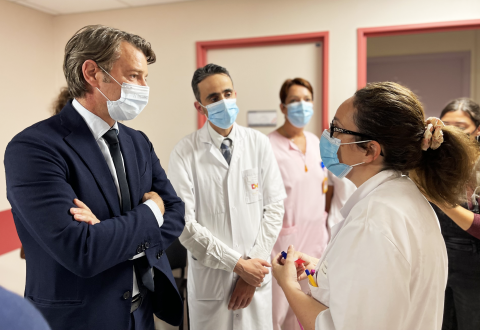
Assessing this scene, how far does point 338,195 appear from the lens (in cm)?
255

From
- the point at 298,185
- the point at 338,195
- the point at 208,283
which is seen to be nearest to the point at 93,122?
the point at 208,283

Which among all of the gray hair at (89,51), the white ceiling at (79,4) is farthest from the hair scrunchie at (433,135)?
the white ceiling at (79,4)

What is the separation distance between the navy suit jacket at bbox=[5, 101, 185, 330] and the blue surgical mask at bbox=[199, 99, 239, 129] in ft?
2.49

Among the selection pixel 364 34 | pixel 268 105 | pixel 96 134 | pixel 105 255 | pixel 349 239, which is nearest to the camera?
pixel 349 239

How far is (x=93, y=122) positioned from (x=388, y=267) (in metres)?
1.05

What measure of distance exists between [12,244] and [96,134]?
7.66 ft

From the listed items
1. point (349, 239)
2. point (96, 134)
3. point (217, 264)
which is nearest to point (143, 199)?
point (96, 134)

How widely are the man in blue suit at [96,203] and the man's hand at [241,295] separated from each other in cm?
44

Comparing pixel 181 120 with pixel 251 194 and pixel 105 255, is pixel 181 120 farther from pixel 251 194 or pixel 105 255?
pixel 105 255

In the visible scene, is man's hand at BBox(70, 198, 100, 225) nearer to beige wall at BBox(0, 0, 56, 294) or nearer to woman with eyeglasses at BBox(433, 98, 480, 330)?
woman with eyeglasses at BBox(433, 98, 480, 330)

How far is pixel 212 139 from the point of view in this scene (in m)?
1.91

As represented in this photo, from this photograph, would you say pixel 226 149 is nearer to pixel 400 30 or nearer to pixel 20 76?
pixel 400 30

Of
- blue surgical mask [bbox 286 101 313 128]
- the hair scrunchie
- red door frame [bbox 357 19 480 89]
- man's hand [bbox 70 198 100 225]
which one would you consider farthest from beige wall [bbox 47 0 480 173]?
man's hand [bbox 70 198 100 225]

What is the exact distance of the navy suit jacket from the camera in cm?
99
